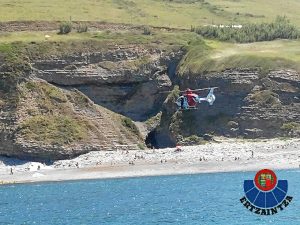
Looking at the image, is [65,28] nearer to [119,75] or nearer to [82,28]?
[82,28]

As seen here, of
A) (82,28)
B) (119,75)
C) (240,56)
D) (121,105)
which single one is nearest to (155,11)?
(82,28)

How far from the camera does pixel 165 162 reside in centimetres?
8244

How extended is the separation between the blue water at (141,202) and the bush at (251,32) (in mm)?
36392

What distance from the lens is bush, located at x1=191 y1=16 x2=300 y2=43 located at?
355 feet

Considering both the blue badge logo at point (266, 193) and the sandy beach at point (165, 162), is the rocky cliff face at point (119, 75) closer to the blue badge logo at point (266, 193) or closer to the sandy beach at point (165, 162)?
the sandy beach at point (165, 162)

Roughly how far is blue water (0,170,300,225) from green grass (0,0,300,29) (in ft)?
132

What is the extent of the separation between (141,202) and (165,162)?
81.6 ft

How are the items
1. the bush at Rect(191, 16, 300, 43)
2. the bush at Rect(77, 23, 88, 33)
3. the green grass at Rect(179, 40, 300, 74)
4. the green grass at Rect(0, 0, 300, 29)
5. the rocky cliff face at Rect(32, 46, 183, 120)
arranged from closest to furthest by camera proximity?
the green grass at Rect(179, 40, 300, 74)
the rocky cliff face at Rect(32, 46, 183, 120)
the bush at Rect(77, 23, 88, 33)
the bush at Rect(191, 16, 300, 43)
the green grass at Rect(0, 0, 300, 29)

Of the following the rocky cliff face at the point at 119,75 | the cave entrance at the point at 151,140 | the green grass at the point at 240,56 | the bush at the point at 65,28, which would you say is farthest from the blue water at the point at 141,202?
the bush at the point at 65,28

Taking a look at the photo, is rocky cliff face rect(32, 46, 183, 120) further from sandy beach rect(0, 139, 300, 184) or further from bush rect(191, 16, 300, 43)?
bush rect(191, 16, 300, 43)

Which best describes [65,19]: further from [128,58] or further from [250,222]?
[250,222]

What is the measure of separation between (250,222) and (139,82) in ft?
195

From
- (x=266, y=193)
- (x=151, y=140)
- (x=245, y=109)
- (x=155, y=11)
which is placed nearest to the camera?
(x=266, y=193)

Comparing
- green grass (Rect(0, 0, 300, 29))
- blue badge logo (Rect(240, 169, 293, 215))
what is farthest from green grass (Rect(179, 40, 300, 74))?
blue badge logo (Rect(240, 169, 293, 215))
